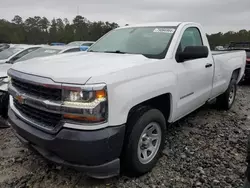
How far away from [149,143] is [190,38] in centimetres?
195

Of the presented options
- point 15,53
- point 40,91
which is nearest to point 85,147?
point 40,91

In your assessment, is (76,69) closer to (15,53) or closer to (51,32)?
(15,53)

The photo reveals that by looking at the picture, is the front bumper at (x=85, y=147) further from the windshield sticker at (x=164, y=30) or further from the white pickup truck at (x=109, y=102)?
the windshield sticker at (x=164, y=30)

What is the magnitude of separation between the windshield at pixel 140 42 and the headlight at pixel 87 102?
1254 millimetres

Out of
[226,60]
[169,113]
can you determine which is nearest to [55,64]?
[169,113]

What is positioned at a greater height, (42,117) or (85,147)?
(42,117)

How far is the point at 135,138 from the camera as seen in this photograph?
2.61 meters

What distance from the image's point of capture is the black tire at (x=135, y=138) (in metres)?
2.59

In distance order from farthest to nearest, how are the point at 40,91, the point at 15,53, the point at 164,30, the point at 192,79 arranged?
the point at 15,53 → the point at 164,30 → the point at 192,79 → the point at 40,91

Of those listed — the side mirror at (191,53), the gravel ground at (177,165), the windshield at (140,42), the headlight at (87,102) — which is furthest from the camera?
the windshield at (140,42)

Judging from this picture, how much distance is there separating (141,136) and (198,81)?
5.25 feet

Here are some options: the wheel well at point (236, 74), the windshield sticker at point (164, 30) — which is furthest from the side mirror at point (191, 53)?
the wheel well at point (236, 74)

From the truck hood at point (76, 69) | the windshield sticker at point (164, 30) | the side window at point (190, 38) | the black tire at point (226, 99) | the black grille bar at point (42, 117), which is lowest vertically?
the black tire at point (226, 99)

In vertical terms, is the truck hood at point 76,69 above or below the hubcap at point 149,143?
above
